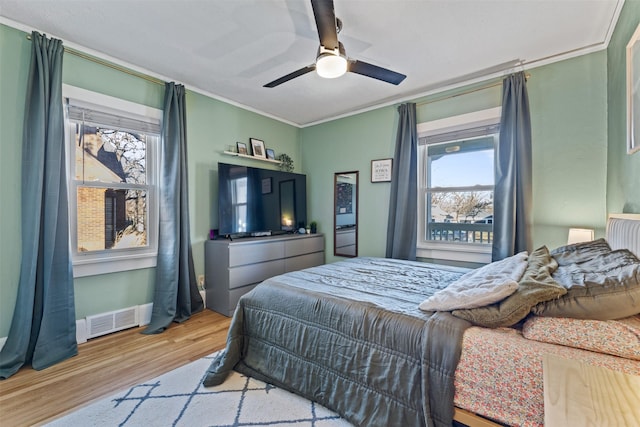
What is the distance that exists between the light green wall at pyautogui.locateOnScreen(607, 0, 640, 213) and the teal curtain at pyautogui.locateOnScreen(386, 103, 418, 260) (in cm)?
164

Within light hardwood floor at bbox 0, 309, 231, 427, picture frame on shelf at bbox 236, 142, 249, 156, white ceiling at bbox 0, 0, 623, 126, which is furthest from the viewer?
picture frame on shelf at bbox 236, 142, 249, 156

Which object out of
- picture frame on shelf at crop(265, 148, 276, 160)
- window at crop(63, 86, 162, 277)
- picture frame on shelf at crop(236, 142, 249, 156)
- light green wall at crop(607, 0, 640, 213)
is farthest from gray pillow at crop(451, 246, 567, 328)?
picture frame on shelf at crop(265, 148, 276, 160)

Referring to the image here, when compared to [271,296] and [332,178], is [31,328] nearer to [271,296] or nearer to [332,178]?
[271,296]

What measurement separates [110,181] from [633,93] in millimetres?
4090

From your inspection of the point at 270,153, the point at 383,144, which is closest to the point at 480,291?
the point at 383,144

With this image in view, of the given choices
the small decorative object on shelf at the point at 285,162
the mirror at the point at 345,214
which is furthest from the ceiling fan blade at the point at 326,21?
the small decorative object on shelf at the point at 285,162

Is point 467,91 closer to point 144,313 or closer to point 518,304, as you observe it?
point 518,304

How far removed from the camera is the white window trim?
3020 mm

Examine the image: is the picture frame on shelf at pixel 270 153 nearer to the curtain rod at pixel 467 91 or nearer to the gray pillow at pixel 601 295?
the curtain rod at pixel 467 91

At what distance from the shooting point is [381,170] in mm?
3783

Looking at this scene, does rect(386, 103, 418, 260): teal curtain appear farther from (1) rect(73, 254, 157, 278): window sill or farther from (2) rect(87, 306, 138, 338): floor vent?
(2) rect(87, 306, 138, 338): floor vent

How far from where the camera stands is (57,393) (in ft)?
6.02

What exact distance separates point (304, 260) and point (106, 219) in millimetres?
2341

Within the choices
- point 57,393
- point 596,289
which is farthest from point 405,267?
point 57,393
